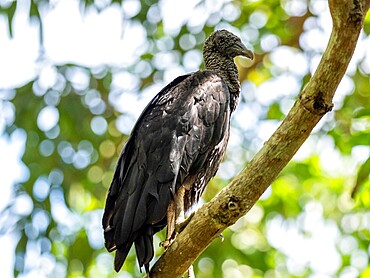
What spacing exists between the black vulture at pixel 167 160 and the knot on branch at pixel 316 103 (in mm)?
1242

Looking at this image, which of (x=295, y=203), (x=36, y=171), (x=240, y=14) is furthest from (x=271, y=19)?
(x=36, y=171)

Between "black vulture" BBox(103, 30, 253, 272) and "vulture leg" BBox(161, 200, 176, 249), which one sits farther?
"vulture leg" BBox(161, 200, 176, 249)

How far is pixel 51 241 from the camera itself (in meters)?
7.47

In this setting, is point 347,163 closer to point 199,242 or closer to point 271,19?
point 271,19

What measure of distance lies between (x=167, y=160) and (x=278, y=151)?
1100 millimetres

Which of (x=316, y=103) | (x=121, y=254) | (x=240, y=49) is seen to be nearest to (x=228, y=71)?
(x=240, y=49)

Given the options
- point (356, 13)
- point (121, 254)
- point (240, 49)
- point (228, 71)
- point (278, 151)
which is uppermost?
point (356, 13)

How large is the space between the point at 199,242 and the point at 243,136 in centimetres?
420

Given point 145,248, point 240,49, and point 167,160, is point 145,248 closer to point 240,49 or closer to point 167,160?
point 167,160

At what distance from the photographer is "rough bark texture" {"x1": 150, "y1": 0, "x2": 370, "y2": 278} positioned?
151 inches

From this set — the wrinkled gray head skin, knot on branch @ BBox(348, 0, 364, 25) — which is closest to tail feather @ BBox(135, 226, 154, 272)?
the wrinkled gray head skin

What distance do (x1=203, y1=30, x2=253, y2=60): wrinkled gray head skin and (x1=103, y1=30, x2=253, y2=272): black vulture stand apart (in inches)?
9.4

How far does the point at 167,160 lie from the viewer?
505cm

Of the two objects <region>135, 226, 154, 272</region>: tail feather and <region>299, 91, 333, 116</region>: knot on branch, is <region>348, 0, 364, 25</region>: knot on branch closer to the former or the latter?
<region>299, 91, 333, 116</region>: knot on branch
